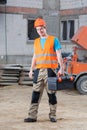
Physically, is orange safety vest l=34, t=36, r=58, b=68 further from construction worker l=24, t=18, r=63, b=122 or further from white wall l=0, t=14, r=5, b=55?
white wall l=0, t=14, r=5, b=55

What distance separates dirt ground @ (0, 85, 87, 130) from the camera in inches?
289

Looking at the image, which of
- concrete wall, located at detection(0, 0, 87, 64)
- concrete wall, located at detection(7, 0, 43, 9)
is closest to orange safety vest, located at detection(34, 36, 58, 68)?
concrete wall, located at detection(0, 0, 87, 64)

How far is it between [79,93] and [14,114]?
501 centimetres

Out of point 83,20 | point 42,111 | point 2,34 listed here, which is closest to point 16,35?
point 2,34

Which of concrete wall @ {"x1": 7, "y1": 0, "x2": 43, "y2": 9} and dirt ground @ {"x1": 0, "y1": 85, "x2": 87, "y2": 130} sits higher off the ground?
concrete wall @ {"x1": 7, "y1": 0, "x2": 43, "y2": 9}

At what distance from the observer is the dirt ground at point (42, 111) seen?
7344mm

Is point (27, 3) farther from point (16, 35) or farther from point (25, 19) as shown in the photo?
→ point (16, 35)

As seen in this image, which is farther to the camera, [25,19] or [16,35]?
[25,19]

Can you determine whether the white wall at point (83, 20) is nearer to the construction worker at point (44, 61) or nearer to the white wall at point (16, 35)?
the white wall at point (16, 35)

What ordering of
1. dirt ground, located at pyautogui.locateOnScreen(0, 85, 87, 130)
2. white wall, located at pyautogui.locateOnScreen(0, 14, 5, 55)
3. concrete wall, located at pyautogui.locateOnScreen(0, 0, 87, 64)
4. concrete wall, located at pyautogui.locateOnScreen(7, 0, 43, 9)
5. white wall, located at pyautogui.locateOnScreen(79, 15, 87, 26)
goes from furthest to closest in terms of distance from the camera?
white wall, located at pyautogui.locateOnScreen(79, 15, 87, 26) → concrete wall, located at pyautogui.locateOnScreen(7, 0, 43, 9) → concrete wall, located at pyautogui.locateOnScreen(0, 0, 87, 64) → white wall, located at pyautogui.locateOnScreen(0, 14, 5, 55) → dirt ground, located at pyautogui.locateOnScreen(0, 85, 87, 130)

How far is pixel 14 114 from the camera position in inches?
341

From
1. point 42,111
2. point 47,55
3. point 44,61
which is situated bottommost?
point 42,111

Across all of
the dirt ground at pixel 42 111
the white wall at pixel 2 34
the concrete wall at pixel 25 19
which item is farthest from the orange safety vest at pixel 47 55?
the white wall at pixel 2 34

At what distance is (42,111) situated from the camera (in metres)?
9.08
